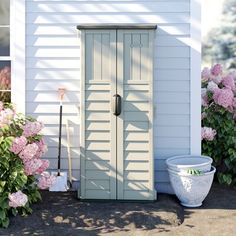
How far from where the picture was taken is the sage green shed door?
5223mm

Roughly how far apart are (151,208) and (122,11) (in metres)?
2.37

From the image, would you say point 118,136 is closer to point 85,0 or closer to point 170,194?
point 170,194

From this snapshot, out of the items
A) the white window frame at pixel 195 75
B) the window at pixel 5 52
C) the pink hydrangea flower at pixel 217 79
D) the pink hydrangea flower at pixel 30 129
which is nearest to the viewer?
the pink hydrangea flower at pixel 30 129

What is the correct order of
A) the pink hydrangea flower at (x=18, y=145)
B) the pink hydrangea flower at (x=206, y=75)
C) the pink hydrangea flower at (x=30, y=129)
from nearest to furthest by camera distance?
the pink hydrangea flower at (x=18, y=145) < the pink hydrangea flower at (x=30, y=129) < the pink hydrangea flower at (x=206, y=75)

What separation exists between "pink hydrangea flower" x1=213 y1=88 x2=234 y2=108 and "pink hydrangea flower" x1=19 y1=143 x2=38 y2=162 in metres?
2.65

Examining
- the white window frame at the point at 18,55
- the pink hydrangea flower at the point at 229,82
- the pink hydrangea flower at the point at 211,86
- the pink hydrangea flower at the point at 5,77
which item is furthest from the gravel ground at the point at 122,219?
the pink hydrangea flower at the point at 229,82

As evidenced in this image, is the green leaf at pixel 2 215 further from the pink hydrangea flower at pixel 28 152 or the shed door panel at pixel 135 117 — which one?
the shed door panel at pixel 135 117

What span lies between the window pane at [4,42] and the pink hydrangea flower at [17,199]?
2077 millimetres

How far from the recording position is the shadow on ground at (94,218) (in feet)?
14.9

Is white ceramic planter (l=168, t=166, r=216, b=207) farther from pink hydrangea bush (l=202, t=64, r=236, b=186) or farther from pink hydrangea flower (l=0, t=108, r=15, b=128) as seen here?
pink hydrangea flower (l=0, t=108, r=15, b=128)

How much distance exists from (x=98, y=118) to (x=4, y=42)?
1.67m

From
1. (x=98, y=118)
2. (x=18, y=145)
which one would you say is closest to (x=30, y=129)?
(x=18, y=145)

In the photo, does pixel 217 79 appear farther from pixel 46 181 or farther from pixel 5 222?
pixel 5 222

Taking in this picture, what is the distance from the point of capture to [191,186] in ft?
17.0
